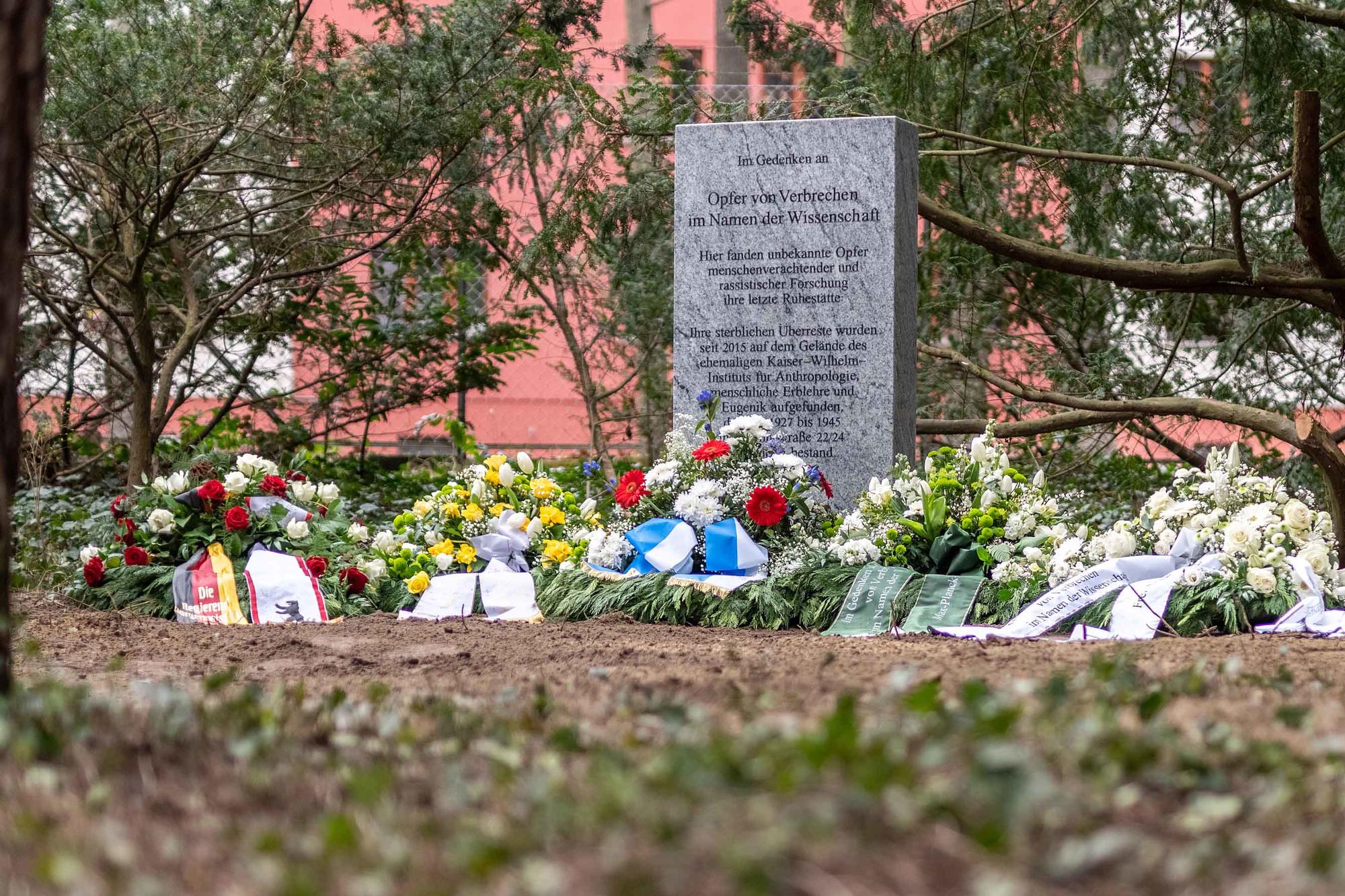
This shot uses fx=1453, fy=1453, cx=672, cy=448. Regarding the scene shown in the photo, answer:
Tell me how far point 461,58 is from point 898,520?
4512 millimetres

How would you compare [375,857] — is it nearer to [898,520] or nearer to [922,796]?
[922,796]

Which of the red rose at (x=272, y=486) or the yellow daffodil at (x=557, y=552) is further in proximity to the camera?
the red rose at (x=272, y=486)

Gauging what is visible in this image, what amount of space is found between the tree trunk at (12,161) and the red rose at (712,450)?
13.0 feet

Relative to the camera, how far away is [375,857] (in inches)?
62.1

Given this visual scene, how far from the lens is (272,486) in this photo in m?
6.70

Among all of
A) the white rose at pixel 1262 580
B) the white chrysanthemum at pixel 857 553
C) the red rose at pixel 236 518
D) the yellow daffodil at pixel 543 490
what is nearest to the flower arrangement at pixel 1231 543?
the white rose at pixel 1262 580

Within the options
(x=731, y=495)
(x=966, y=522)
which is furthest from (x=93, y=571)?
(x=966, y=522)

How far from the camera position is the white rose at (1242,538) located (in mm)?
5102

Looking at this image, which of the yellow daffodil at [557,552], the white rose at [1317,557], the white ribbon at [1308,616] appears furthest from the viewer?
the yellow daffodil at [557,552]

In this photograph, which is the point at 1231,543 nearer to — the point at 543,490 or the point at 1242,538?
the point at 1242,538

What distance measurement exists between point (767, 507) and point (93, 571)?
3057mm

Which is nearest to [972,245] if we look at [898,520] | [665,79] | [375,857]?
[665,79]

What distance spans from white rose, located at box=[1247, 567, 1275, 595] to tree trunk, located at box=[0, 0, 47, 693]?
4.01 meters

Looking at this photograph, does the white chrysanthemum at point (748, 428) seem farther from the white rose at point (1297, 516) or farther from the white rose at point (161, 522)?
the white rose at point (161, 522)
